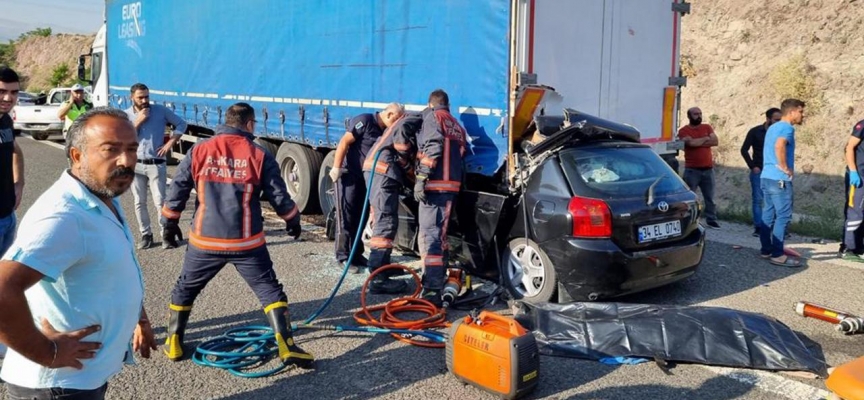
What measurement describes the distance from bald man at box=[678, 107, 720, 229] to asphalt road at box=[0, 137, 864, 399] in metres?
2.42

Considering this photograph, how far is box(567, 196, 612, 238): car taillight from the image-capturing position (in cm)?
512

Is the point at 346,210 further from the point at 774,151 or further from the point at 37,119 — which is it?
the point at 37,119

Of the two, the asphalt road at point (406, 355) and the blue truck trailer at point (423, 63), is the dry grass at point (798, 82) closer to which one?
the blue truck trailer at point (423, 63)

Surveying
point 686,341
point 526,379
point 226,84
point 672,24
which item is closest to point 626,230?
point 686,341

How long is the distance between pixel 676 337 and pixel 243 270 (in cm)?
281

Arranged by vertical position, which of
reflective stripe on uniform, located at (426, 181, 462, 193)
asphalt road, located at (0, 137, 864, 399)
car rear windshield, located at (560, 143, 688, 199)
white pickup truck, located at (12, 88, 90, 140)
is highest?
white pickup truck, located at (12, 88, 90, 140)

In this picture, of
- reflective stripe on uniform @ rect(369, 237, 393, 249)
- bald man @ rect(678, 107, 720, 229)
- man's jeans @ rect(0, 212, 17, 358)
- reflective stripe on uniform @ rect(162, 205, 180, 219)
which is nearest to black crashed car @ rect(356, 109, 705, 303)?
reflective stripe on uniform @ rect(369, 237, 393, 249)

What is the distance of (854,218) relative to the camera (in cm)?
747

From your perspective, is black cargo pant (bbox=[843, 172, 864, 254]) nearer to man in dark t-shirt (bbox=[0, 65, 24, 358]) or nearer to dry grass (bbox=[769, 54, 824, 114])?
man in dark t-shirt (bbox=[0, 65, 24, 358])

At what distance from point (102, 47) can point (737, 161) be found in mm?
15507

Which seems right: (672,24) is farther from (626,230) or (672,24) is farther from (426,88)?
(626,230)

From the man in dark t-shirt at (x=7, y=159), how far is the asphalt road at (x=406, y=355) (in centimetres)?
97

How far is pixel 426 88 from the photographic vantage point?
22.9ft

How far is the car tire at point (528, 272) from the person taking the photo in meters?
5.40
